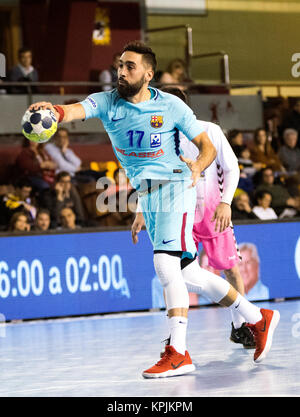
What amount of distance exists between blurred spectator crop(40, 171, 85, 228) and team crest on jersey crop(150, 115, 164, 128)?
17.0 feet

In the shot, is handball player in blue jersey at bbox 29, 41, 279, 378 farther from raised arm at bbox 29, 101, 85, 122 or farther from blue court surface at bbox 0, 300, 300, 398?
blue court surface at bbox 0, 300, 300, 398

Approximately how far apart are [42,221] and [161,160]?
188 inches

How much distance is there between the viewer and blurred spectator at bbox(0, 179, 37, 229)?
443 inches

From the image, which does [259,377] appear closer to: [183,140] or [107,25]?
[183,140]

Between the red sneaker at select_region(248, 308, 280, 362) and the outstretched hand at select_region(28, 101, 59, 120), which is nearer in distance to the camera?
the outstretched hand at select_region(28, 101, 59, 120)

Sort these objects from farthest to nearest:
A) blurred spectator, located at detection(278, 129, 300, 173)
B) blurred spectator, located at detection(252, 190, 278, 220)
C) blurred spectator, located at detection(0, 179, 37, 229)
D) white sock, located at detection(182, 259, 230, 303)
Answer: blurred spectator, located at detection(278, 129, 300, 173)
blurred spectator, located at detection(252, 190, 278, 220)
blurred spectator, located at detection(0, 179, 37, 229)
white sock, located at detection(182, 259, 230, 303)

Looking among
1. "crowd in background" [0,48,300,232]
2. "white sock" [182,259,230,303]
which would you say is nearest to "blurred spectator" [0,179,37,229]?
"crowd in background" [0,48,300,232]

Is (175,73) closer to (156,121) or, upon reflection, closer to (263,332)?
(156,121)

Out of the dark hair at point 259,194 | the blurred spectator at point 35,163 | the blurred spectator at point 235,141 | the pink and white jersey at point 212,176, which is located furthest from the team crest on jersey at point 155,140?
the blurred spectator at point 235,141

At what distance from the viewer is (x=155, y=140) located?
6324 mm

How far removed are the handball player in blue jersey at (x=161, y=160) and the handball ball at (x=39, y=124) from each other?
0.57 metres

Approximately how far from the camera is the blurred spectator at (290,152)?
14430 millimetres

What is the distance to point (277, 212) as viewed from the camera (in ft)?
42.6

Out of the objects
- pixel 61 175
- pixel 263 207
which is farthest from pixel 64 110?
pixel 263 207
